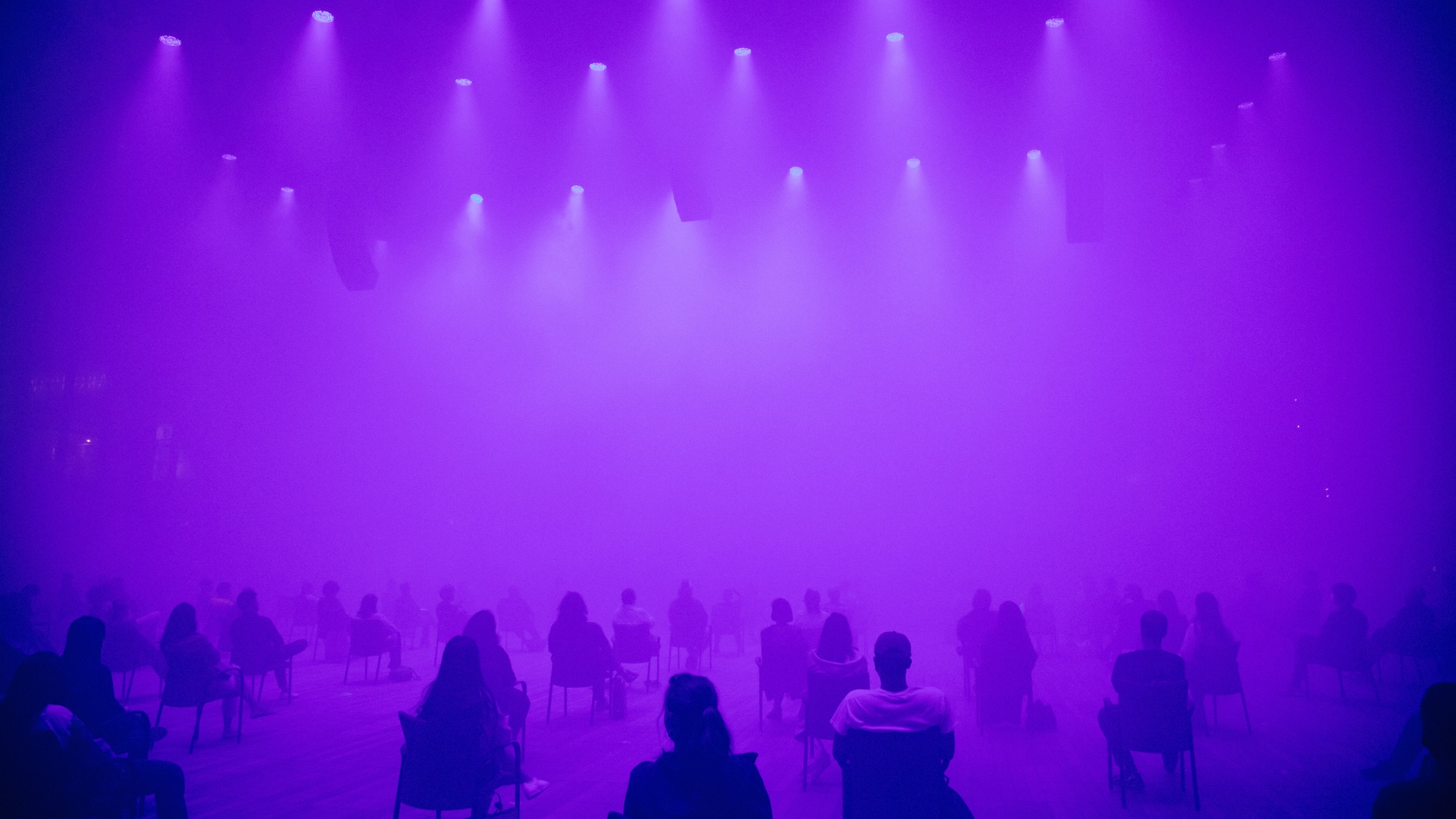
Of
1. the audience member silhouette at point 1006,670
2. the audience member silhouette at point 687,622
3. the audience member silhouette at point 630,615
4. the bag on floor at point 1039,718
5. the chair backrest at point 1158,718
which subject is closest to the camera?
the chair backrest at point 1158,718

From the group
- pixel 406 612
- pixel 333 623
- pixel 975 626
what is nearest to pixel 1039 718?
pixel 975 626

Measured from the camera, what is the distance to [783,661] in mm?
7945

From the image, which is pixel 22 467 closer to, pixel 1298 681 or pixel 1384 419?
pixel 1298 681

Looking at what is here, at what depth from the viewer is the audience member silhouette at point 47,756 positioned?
3.35 meters

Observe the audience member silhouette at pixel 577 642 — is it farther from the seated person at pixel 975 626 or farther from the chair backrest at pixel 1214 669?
the chair backrest at pixel 1214 669

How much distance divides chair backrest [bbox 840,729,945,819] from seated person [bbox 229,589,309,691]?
288 inches

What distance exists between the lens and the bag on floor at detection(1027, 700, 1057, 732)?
316 inches

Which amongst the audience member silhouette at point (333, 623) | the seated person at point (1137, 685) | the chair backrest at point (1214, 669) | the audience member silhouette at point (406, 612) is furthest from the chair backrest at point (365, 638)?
the chair backrest at point (1214, 669)

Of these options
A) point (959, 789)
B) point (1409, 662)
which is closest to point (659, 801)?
point (959, 789)

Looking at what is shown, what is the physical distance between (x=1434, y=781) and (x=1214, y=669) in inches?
226

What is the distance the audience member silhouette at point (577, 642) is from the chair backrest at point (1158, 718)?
5086 mm

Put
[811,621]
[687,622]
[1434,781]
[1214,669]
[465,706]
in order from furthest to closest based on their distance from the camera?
1. [687,622]
2. [811,621]
3. [1214,669]
4. [465,706]
5. [1434,781]

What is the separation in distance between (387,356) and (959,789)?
18248 millimetres

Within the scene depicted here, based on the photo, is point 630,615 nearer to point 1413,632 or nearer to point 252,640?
point 252,640
